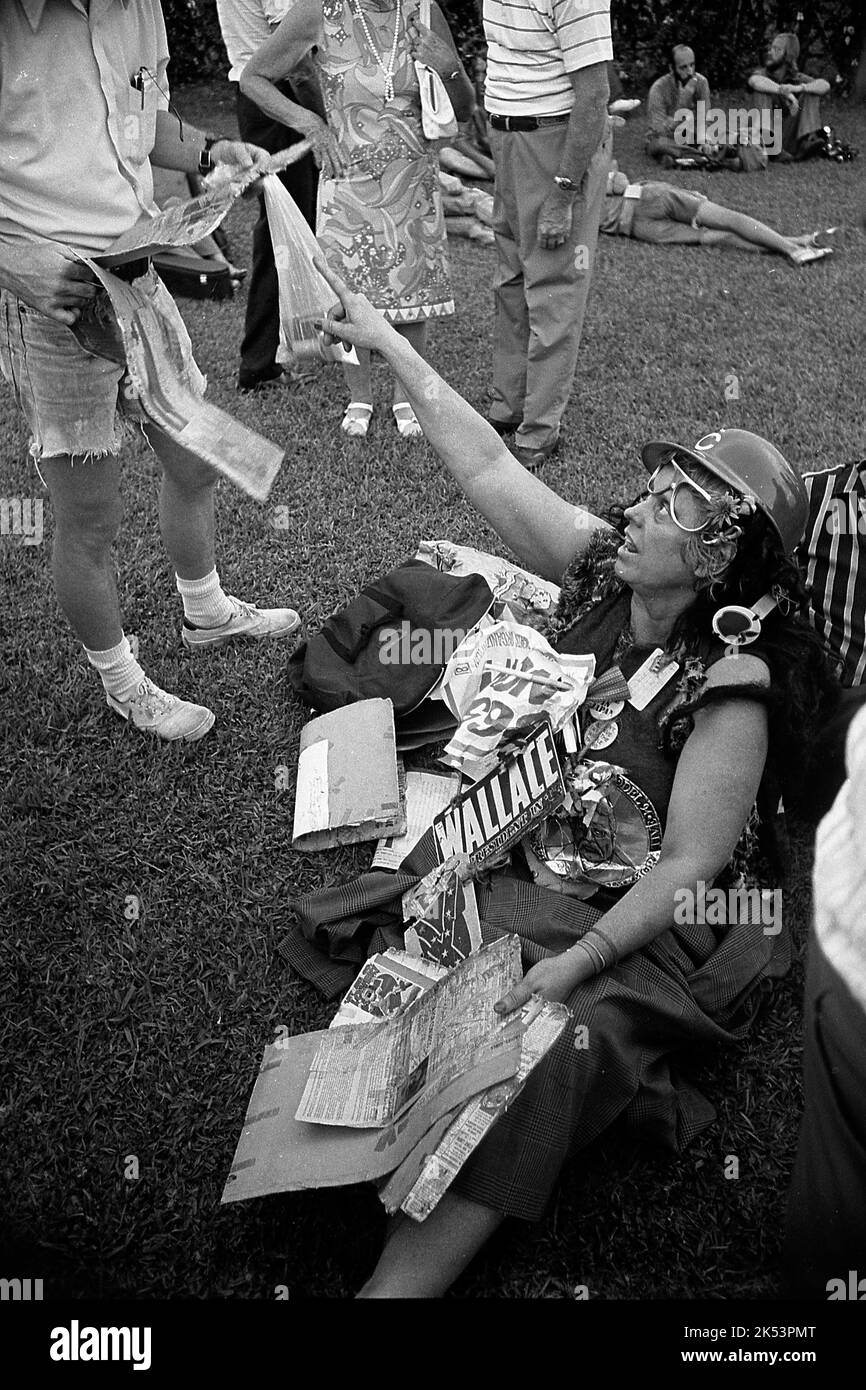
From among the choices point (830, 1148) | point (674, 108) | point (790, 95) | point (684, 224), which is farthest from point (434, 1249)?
point (790, 95)

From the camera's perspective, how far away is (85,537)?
2.85 meters

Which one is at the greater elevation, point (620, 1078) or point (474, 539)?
point (620, 1078)

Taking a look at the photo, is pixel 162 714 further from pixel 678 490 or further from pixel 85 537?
pixel 678 490

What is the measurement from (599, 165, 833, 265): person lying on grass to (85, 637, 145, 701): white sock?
22.6 ft

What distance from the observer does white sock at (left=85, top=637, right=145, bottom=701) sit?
10.2ft

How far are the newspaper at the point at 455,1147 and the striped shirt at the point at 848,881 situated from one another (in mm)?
760

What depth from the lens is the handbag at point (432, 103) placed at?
470 centimetres

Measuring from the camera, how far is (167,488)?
320cm

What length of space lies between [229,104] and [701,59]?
6902 millimetres

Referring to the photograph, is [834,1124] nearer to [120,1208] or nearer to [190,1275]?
[190,1275]

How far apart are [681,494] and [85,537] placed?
153cm

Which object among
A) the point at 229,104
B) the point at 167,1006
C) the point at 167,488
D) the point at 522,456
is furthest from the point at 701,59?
the point at 167,1006
